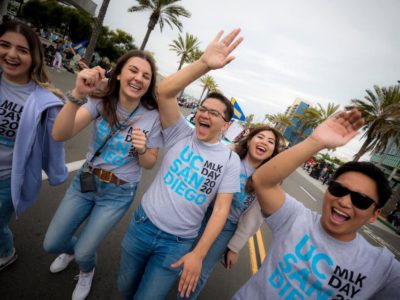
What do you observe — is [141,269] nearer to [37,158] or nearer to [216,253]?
[216,253]

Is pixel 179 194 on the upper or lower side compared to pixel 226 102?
lower

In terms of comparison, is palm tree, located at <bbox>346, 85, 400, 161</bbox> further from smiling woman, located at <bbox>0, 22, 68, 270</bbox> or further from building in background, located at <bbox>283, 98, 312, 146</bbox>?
building in background, located at <bbox>283, 98, 312, 146</bbox>

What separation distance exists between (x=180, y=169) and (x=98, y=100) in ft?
3.21

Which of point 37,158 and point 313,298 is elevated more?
point 313,298

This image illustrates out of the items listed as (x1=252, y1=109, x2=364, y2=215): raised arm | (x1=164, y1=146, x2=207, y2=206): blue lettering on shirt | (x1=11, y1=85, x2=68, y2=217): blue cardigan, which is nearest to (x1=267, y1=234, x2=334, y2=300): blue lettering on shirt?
(x1=252, y1=109, x2=364, y2=215): raised arm

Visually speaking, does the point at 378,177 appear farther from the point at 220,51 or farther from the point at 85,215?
the point at 85,215

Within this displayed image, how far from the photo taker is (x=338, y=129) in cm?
146

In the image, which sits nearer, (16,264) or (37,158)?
(37,158)

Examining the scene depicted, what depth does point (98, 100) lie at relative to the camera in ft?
6.66

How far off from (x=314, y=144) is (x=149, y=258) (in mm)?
1613

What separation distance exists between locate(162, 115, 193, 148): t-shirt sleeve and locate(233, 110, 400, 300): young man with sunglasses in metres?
0.80

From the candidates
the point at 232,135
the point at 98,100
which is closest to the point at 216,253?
the point at 98,100

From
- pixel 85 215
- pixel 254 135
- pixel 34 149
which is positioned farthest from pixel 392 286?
pixel 34 149

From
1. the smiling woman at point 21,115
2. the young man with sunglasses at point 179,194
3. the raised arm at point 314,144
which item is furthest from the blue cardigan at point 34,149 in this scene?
the raised arm at point 314,144
